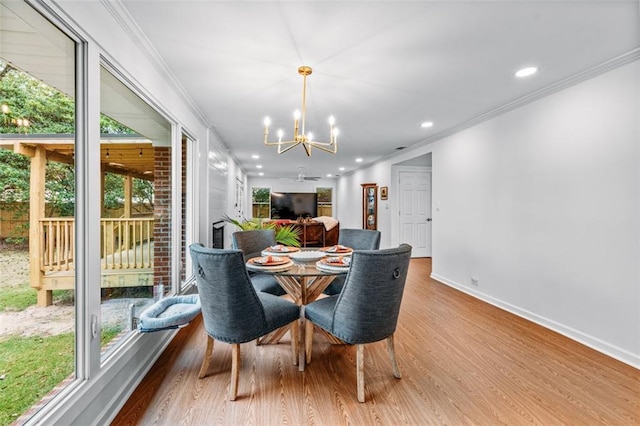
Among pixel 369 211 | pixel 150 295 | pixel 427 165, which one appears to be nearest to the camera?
pixel 150 295

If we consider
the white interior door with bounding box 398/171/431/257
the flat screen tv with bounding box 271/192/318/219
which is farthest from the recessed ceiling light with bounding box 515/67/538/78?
the flat screen tv with bounding box 271/192/318/219

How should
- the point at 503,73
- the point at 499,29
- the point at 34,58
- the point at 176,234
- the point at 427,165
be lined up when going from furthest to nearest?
the point at 427,165, the point at 176,234, the point at 503,73, the point at 499,29, the point at 34,58

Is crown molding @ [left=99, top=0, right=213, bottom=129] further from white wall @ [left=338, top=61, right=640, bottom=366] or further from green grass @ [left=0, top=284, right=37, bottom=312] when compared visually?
white wall @ [left=338, top=61, right=640, bottom=366]

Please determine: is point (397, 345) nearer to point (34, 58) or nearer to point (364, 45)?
point (364, 45)

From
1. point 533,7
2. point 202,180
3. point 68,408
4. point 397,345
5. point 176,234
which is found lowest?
point 397,345

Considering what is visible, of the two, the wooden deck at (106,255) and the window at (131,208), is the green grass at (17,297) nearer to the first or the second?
the wooden deck at (106,255)

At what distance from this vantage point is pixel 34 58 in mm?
1328

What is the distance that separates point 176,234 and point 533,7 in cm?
329

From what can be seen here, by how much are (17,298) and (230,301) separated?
3.05 feet

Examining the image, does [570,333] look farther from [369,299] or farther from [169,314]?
[169,314]

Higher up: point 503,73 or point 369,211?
point 503,73

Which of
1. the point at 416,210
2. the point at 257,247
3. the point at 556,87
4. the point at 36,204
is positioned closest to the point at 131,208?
the point at 36,204

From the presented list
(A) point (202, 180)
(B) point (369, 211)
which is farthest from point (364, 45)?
(B) point (369, 211)

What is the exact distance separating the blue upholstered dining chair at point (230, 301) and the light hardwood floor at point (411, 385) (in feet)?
0.96
